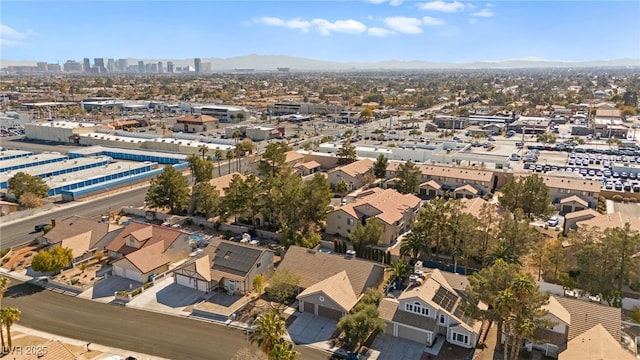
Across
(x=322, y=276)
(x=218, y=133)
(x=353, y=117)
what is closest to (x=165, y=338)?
(x=322, y=276)

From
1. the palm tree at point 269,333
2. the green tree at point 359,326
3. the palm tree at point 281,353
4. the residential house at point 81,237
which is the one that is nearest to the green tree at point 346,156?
the residential house at point 81,237

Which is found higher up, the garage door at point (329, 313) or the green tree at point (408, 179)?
the green tree at point (408, 179)

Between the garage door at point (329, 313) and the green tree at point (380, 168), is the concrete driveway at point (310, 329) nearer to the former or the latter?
the garage door at point (329, 313)

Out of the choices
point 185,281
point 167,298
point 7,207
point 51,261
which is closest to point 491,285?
point 185,281

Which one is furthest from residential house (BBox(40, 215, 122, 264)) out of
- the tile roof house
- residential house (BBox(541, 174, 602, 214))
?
residential house (BBox(541, 174, 602, 214))

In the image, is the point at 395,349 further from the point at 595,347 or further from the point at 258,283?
the point at 258,283

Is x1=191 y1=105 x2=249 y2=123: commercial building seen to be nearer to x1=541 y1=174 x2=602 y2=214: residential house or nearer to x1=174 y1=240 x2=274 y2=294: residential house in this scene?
x1=541 y1=174 x2=602 y2=214: residential house

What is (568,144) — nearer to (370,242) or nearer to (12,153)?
(370,242)
